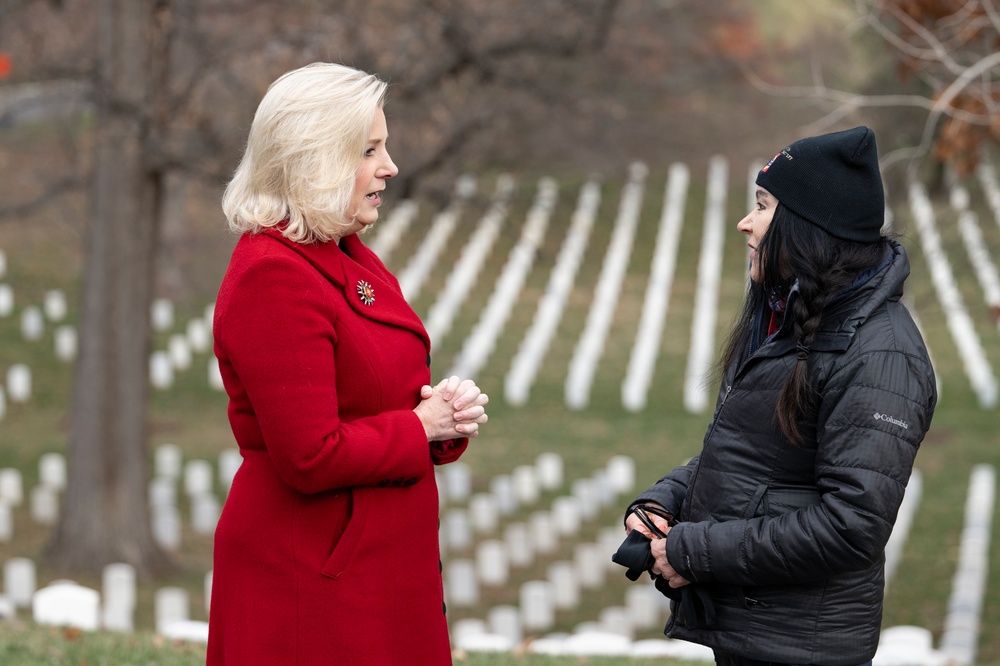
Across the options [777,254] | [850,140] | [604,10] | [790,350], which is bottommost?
[790,350]

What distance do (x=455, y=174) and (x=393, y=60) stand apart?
1.70 meters

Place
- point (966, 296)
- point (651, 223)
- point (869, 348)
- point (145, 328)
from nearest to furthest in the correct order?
1. point (869, 348)
2. point (145, 328)
3. point (966, 296)
4. point (651, 223)

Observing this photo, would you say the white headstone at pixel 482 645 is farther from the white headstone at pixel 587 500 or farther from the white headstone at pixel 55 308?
the white headstone at pixel 55 308

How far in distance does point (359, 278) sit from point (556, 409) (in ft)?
48.1

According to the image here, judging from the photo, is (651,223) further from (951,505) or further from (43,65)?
(43,65)

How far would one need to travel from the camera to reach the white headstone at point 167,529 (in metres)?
12.1

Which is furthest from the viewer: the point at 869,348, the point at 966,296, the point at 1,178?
the point at 1,178

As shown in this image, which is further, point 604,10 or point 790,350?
point 604,10

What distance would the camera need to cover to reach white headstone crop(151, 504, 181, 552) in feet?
39.6

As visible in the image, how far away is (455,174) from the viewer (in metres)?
12.3

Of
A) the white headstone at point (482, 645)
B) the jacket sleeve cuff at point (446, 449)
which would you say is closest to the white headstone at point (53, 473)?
the white headstone at point (482, 645)

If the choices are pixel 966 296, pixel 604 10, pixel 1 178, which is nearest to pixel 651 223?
pixel 966 296

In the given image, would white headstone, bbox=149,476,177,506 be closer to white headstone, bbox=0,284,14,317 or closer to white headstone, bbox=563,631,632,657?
white headstone, bbox=563,631,632,657

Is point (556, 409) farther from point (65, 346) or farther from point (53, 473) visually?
point (65, 346)
